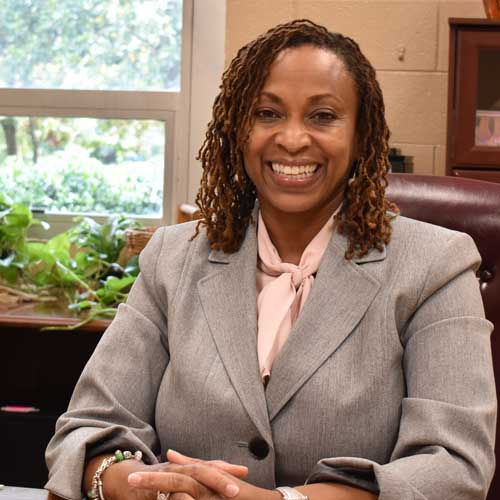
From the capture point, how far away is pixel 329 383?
1.42 meters

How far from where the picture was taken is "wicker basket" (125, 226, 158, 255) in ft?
9.08

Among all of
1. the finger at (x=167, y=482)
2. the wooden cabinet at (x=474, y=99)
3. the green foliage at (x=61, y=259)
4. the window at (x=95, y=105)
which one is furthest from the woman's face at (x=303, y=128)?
the window at (x=95, y=105)

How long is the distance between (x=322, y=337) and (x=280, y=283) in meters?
0.14

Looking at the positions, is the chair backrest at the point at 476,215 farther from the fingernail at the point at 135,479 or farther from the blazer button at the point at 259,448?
the fingernail at the point at 135,479

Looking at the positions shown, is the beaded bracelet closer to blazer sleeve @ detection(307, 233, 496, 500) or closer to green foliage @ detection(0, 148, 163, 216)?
blazer sleeve @ detection(307, 233, 496, 500)

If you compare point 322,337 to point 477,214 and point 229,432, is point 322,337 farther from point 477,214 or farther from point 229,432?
point 477,214

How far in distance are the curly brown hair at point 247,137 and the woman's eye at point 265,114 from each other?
18mm

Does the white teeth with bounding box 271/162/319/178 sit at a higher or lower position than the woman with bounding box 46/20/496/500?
higher

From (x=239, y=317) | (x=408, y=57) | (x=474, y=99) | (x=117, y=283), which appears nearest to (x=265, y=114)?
(x=239, y=317)

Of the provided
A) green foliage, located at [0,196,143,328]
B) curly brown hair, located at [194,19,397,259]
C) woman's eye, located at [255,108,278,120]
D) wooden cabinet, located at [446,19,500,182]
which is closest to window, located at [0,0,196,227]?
green foliage, located at [0,196,143,328]

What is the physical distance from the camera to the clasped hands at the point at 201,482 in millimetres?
1263

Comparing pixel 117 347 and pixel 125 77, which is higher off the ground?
pixel 125 77

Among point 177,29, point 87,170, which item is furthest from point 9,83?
point 177,29

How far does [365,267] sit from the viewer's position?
1507 millimetres
